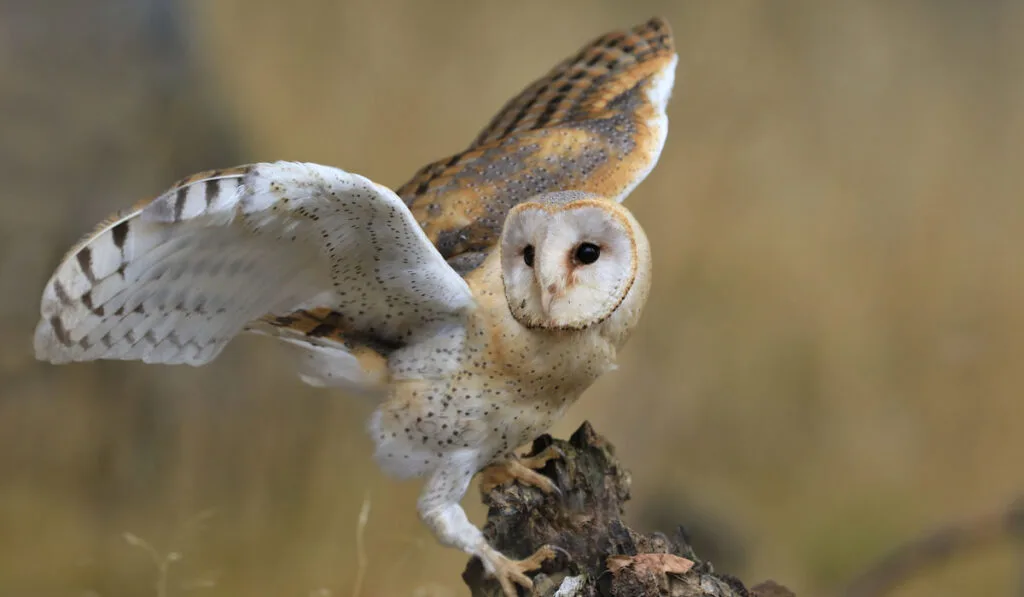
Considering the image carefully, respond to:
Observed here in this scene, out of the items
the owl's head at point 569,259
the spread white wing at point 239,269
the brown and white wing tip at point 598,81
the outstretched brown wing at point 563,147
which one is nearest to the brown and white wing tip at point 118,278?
the spread white wing at point 239,269

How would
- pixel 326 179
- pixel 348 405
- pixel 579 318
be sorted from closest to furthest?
pixel 326 179
pixel 579 318
pixel 348 405

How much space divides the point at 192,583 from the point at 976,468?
173 centimetres

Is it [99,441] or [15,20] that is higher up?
[15,20]

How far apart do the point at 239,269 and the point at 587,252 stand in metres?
0.37

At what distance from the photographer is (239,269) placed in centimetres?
88

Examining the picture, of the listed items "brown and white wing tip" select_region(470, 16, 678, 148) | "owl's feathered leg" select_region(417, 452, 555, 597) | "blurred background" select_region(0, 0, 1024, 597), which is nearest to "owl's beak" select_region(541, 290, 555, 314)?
"owl's feathered leg" select_region(417, 452, 555, 597)

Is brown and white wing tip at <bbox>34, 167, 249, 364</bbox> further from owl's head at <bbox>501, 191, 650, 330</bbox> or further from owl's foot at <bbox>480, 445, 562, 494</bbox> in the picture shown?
owl's foot at <bbox>480, 445, 562, 494</bbox>

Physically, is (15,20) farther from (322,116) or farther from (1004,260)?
(1004,260)

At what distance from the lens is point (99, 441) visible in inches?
60.6

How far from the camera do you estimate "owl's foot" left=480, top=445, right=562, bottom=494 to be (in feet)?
3.61

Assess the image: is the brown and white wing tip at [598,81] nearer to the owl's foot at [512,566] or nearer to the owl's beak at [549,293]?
the owl's beak at [549,293]

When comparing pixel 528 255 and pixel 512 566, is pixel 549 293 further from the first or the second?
pixel 512 566

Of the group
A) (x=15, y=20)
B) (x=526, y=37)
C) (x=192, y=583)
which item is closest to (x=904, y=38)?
(x=526, y=37)

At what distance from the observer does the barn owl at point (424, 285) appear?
30.4 inches
